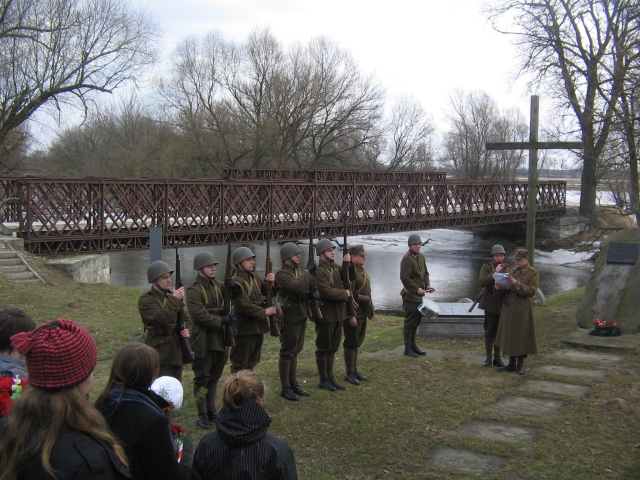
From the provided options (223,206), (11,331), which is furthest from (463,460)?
(223,206)

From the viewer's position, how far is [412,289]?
10609 mm

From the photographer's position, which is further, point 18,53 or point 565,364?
point 18,53

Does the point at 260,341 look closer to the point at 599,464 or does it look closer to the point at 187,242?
the point at 599,464

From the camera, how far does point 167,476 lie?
3324mm

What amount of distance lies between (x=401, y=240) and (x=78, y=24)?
28259 mm

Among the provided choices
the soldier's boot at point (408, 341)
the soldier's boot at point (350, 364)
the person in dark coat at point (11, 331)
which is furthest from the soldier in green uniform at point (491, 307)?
Result: the person in dark coat at point (11, 331)

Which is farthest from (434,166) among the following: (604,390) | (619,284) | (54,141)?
(604,390)

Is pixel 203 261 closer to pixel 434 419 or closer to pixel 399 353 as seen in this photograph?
pixel 434 419

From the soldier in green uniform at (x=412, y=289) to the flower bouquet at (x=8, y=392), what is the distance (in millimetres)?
7467

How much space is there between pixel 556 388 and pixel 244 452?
6330 millimetres

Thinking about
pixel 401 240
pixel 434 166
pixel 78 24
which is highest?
pixel 78 24

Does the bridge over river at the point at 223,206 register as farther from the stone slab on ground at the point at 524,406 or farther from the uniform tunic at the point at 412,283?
the stone slab on ground at the point at 524,406

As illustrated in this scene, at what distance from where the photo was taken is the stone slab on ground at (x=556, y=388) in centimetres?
855

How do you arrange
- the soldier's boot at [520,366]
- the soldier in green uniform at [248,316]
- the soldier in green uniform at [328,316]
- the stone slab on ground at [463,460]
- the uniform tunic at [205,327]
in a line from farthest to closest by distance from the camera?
the soldier's boot at [520,366] < the soldier in green uniform at [328,316] < the soldier in green uniform at [248,316] < the uniform tunic at [205,327] < the stone slab on ground at [463,460]
